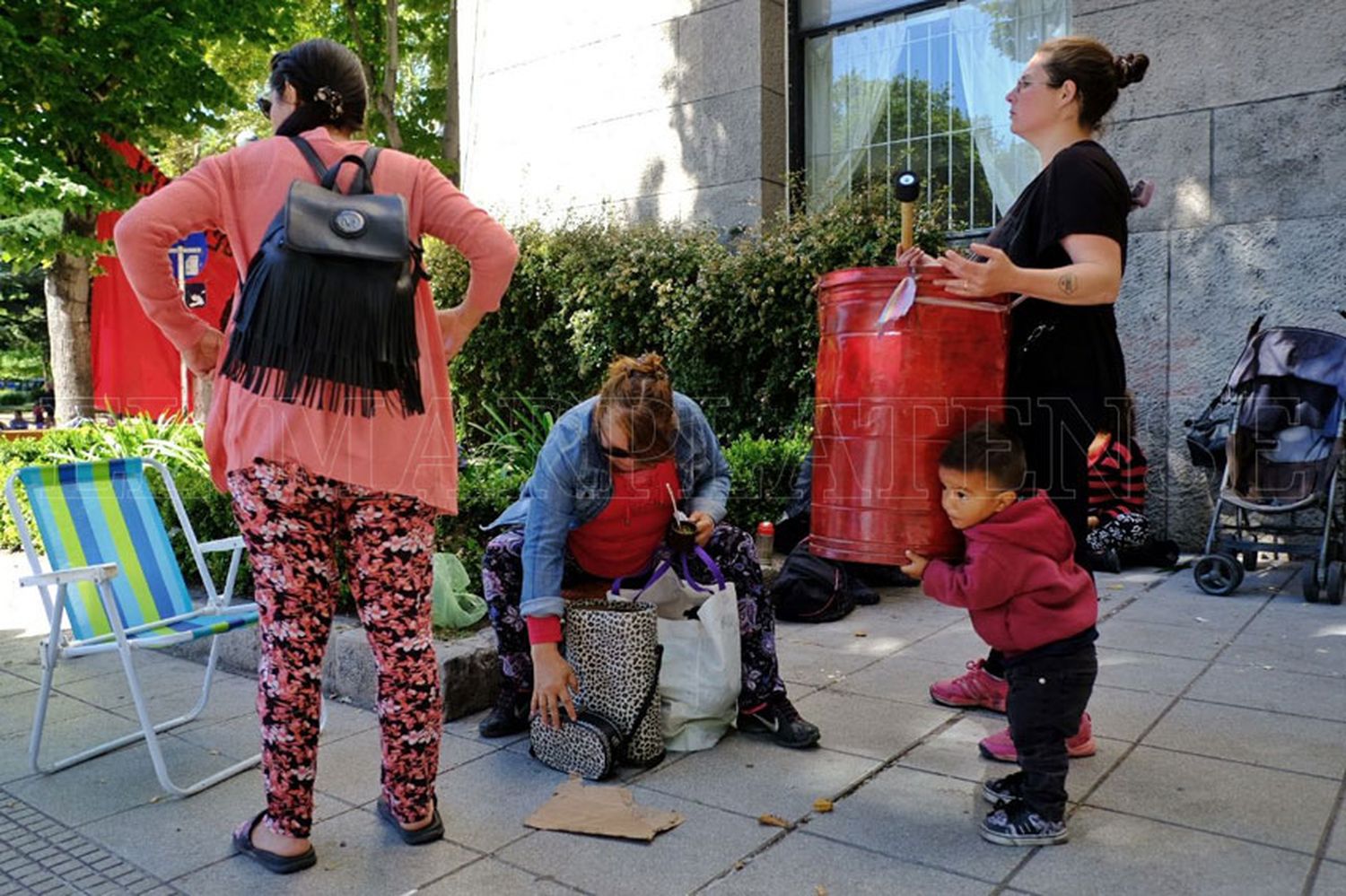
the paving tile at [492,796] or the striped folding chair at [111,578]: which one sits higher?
the striped folding chair at [111,578]

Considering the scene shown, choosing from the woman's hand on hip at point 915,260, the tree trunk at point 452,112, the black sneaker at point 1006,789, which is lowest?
the black sneaker at point 1006,789

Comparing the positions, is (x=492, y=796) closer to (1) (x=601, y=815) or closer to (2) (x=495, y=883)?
(1) (x=601, y=815)

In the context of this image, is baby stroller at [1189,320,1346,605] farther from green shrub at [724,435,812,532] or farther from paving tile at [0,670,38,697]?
paving tile at [0,670,38,697]

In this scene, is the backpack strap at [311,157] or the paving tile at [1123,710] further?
the paving tile at [1123,710]

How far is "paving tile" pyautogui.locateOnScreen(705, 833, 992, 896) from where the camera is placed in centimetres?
244

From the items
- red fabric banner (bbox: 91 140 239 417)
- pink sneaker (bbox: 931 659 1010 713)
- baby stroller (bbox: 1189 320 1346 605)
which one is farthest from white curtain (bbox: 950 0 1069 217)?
red fabric banner (bbox: 91 140 239 417)

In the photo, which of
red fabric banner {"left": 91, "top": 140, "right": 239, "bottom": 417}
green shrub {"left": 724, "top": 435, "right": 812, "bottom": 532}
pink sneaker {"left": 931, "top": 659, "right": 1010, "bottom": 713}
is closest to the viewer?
pink sneaker {"left": 931, "top": 659, "right": 1010, "bottom": 713}

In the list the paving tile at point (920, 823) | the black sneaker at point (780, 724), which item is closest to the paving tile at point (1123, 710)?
the paving tile at point (920, 823)

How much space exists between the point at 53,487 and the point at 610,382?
207 centimetres

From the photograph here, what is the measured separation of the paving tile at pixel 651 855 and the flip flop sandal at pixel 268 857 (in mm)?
365

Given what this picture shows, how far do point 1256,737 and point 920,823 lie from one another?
1.37 metres

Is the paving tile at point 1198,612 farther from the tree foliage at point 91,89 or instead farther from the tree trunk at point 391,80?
the tree trunk at point 391,80

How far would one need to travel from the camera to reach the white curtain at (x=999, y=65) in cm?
774

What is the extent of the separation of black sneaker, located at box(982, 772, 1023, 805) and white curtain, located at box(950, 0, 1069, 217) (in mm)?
5851
